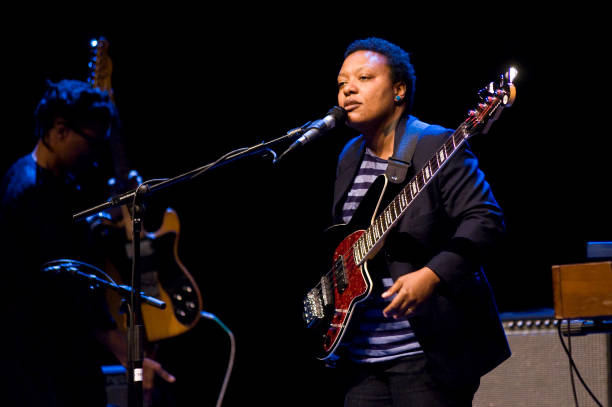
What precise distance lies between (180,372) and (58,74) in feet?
7.45

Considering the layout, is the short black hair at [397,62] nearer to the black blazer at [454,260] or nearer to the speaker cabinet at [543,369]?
the black blazer at [454,260]

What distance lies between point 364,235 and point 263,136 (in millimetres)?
2369

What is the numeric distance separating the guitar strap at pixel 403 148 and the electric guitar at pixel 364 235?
4 cm

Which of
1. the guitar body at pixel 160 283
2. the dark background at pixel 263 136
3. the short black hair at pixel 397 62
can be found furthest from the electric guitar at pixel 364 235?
the dark background at pixel 263 136

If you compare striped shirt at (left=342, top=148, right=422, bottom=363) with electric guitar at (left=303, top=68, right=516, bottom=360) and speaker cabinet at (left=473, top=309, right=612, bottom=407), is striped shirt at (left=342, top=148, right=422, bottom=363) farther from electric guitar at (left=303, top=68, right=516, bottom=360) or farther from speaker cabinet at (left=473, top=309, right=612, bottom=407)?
speaker cabinet at (left=473, top=309, right=612, bottom=407)

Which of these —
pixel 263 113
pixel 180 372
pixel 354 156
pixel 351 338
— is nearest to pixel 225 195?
pixel 263 113

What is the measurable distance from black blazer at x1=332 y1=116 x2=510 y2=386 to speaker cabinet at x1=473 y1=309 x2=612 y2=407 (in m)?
1.29

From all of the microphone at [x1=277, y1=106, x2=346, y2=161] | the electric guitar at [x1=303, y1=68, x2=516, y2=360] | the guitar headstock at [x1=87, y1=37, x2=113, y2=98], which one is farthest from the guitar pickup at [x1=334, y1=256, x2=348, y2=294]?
the guitar headstock at [x1=87, y1=37, x2=113, y2=98]

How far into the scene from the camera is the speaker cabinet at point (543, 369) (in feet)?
10.9

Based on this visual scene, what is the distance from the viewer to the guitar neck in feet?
7.34

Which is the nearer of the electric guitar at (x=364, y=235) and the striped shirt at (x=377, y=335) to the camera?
the electric guitar at (x=364, y=235)

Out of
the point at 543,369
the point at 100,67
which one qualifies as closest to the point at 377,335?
the point at 543,369

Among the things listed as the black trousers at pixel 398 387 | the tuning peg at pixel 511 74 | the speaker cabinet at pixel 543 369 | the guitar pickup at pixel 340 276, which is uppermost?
the tuning peg at pixel 511 74

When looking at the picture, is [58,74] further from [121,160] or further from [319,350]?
[319,350]
